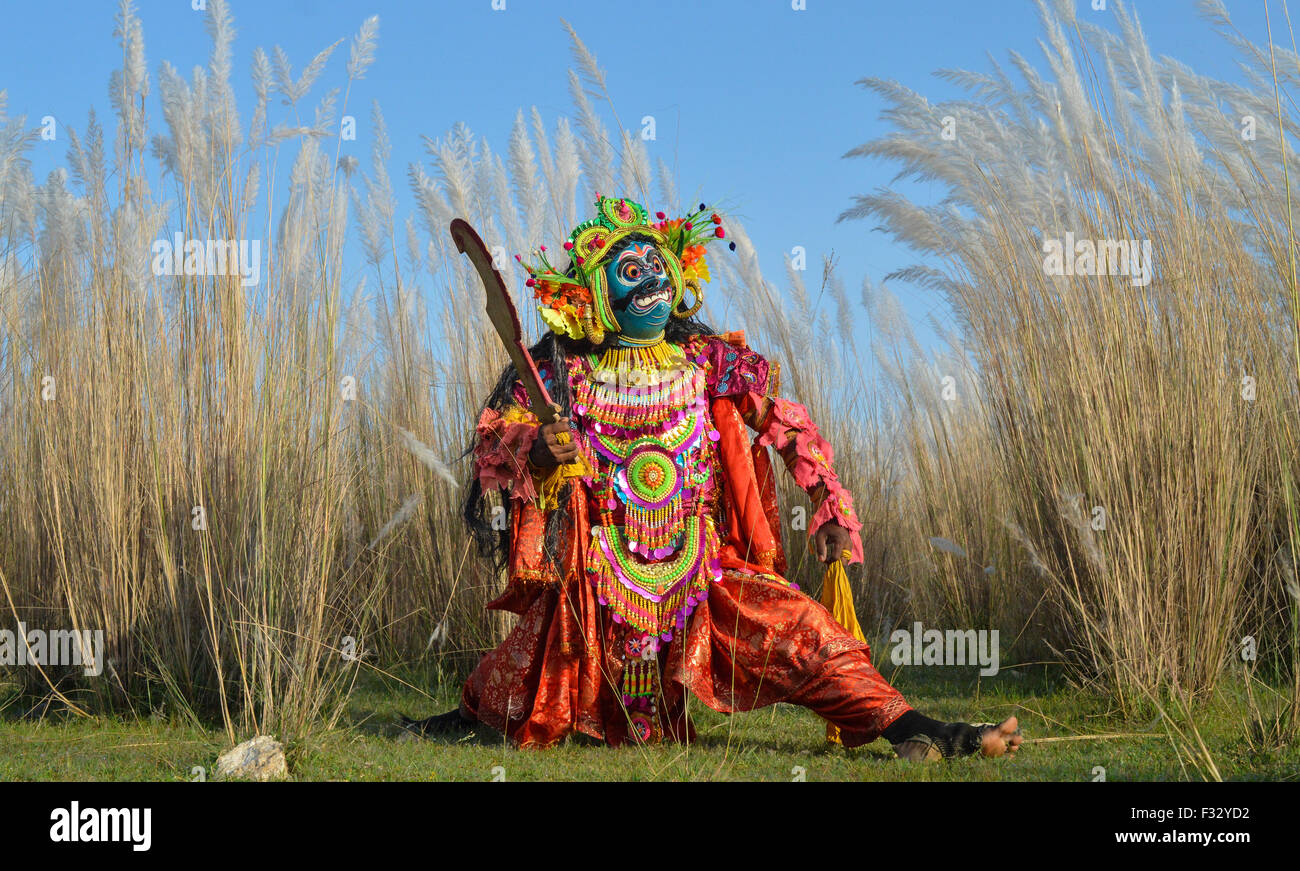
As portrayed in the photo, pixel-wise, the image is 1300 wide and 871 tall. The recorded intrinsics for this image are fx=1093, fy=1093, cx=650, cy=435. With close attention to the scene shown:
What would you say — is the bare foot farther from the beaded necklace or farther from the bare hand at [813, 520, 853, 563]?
the beaded necklace

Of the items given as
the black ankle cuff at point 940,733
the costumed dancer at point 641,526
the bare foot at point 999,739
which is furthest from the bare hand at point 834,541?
the bare foot at point 999,739

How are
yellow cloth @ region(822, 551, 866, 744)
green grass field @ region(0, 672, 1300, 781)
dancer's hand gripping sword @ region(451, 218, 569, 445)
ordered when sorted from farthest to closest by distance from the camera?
yellow cloth @ region(822, 551, 866, 744) → green grass field @ region(0, 672, 1300, 781) → dancer's hand gripping sword @ region(451, 218, 569, 445)

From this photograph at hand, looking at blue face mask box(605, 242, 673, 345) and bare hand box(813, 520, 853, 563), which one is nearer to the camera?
bare hand box(813, 520, 853, 563)

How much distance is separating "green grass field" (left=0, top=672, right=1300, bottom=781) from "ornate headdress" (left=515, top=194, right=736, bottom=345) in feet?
4.67

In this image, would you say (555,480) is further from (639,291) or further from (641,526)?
(639,291)

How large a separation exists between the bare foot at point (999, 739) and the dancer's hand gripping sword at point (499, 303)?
1.64 meters

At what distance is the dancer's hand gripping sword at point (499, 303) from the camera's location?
2910mm

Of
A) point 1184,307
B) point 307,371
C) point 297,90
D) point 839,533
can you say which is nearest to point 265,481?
point 307,371

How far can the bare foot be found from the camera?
3.20 m

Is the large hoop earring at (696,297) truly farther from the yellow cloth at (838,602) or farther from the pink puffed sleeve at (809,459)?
the yellow cloth at (838,602)

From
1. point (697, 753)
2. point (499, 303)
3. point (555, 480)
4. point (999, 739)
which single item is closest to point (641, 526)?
point (555, 480)

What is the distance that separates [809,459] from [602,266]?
3.19ft

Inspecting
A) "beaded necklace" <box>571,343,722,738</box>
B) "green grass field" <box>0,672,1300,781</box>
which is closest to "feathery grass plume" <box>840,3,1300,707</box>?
"green grass field" <box>0,672,1300,781</box>

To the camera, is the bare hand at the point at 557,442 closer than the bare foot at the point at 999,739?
No
